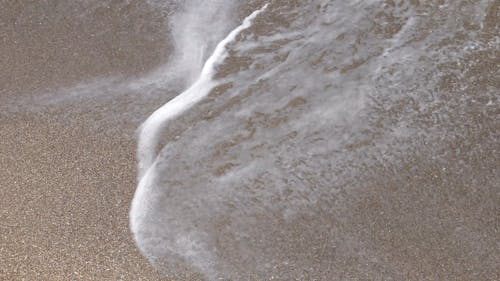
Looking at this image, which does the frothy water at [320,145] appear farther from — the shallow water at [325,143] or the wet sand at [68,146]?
the wet sand at [68,146]

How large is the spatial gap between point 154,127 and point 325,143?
33.8 inches

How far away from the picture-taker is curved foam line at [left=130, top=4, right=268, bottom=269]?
9.05 ft

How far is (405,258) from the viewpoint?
2.57 m

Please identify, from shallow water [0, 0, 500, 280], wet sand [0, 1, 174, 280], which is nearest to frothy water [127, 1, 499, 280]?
shallow water [0, 0, 500, 280]

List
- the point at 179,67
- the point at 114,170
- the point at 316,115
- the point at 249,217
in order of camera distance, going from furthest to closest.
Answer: the point at 179,67
the point at 316,115
the point at 114,170
the point at 249,217

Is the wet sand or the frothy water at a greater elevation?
the wet sand

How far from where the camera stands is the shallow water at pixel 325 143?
2.60m

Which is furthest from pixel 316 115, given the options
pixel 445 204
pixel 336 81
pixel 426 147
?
pixel 445 204

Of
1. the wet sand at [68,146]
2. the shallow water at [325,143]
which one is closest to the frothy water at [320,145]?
the shallow water at [325,143]

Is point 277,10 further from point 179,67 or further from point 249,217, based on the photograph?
point 249,217

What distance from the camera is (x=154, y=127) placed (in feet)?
10.2

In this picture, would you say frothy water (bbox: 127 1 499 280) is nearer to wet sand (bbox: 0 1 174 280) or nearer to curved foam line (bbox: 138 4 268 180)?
curved foam line (bbox: 138 4 268 180)

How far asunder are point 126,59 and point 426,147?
1722 mm

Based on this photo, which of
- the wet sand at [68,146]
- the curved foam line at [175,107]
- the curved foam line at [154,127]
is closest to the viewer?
the wet sand at [68,146]
